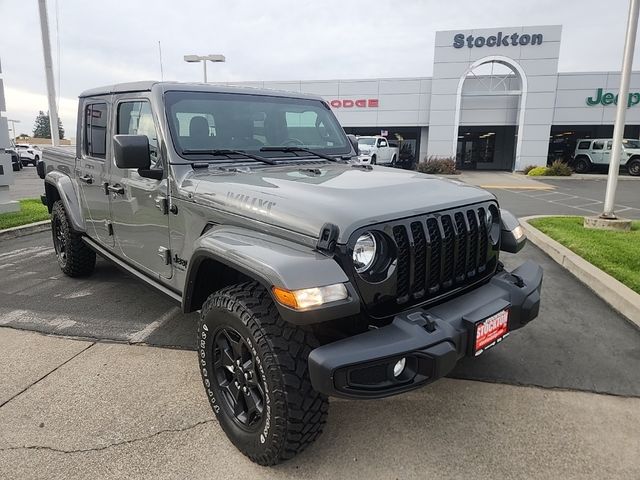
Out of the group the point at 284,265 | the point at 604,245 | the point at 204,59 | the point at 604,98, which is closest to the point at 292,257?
the point at 284,265

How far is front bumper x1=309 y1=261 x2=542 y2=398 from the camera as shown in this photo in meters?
1.93

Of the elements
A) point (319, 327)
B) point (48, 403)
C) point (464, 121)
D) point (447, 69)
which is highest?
point (447, 69)

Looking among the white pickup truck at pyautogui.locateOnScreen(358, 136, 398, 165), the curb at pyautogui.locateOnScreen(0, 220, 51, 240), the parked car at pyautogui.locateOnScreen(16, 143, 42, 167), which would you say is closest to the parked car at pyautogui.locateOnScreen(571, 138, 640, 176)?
the white pickup truck at pyautogui.locateOnScreen(358, 136, 398, 165)

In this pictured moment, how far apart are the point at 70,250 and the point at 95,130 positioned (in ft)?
5.19

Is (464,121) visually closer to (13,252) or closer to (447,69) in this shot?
(447,69)

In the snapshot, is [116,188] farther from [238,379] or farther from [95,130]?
[238,379]

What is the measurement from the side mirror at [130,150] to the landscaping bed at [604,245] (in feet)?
14.7

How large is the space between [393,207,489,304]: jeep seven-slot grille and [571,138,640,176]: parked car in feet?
80.3

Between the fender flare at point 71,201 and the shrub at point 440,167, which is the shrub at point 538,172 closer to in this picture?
the shrub at point 440,167

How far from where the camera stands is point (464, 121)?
25812 mm

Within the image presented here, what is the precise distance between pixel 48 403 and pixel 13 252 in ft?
15.2

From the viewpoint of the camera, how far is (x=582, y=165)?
2516 cm

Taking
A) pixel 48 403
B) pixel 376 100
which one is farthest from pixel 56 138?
pixel 376 100

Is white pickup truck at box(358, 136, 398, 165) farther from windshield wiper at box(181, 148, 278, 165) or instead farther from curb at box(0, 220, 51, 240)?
windshield wiper at box(181, 148, 278, 165)
